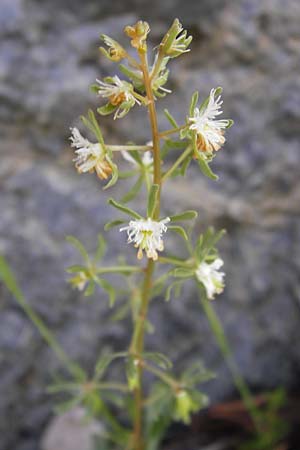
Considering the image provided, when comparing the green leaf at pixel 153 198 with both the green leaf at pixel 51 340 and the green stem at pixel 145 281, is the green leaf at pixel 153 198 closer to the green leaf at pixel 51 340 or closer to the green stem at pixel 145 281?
the green stem at pixel 145 281

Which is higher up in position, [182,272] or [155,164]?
[155,164]

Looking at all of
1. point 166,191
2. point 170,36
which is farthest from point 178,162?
point 166,191

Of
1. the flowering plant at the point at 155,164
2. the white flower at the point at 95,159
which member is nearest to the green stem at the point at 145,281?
the flowering plant at the point at 155,164

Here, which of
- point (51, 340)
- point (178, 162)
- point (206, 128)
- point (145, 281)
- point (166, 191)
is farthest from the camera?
point (166, 191)

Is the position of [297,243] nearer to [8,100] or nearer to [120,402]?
[120,402]

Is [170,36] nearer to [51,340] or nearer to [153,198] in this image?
[153,198]

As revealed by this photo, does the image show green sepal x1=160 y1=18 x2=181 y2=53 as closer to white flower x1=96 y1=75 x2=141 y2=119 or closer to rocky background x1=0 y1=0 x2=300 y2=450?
white flower x1=96 y1=75 x2=141 y2=119

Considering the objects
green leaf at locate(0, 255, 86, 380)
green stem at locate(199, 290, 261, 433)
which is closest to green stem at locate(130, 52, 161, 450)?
green leaf at locate(0, 255, 86, 380)
